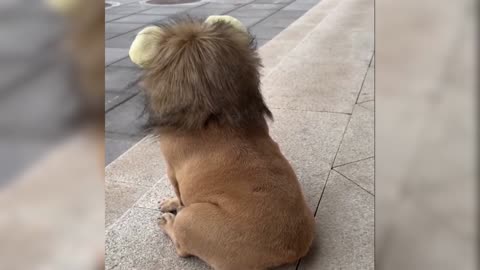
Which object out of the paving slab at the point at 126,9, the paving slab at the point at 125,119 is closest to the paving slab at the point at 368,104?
the paving slab at the point at 125,119

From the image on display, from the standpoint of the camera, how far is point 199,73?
2252 mm

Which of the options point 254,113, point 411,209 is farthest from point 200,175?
point 411,209

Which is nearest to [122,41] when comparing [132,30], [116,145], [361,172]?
[132,30]

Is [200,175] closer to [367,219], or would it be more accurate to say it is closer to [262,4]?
[367,219]

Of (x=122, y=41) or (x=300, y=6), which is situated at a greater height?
(x=122, y=41)

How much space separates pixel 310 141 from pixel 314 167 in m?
0.48

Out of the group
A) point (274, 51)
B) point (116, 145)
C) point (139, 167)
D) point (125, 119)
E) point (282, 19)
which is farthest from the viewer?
point (282, 19)

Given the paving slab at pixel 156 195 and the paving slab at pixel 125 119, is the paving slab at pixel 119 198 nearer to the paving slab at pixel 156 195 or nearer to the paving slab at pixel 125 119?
the paving slab at pixel 156 195

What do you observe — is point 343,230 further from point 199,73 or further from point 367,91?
point 367,91

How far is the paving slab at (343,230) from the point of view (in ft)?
8.70

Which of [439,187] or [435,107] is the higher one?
[435,107]

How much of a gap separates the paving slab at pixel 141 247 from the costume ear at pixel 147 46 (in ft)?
3.57

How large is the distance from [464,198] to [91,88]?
1.59ft

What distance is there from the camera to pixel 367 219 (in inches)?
118
